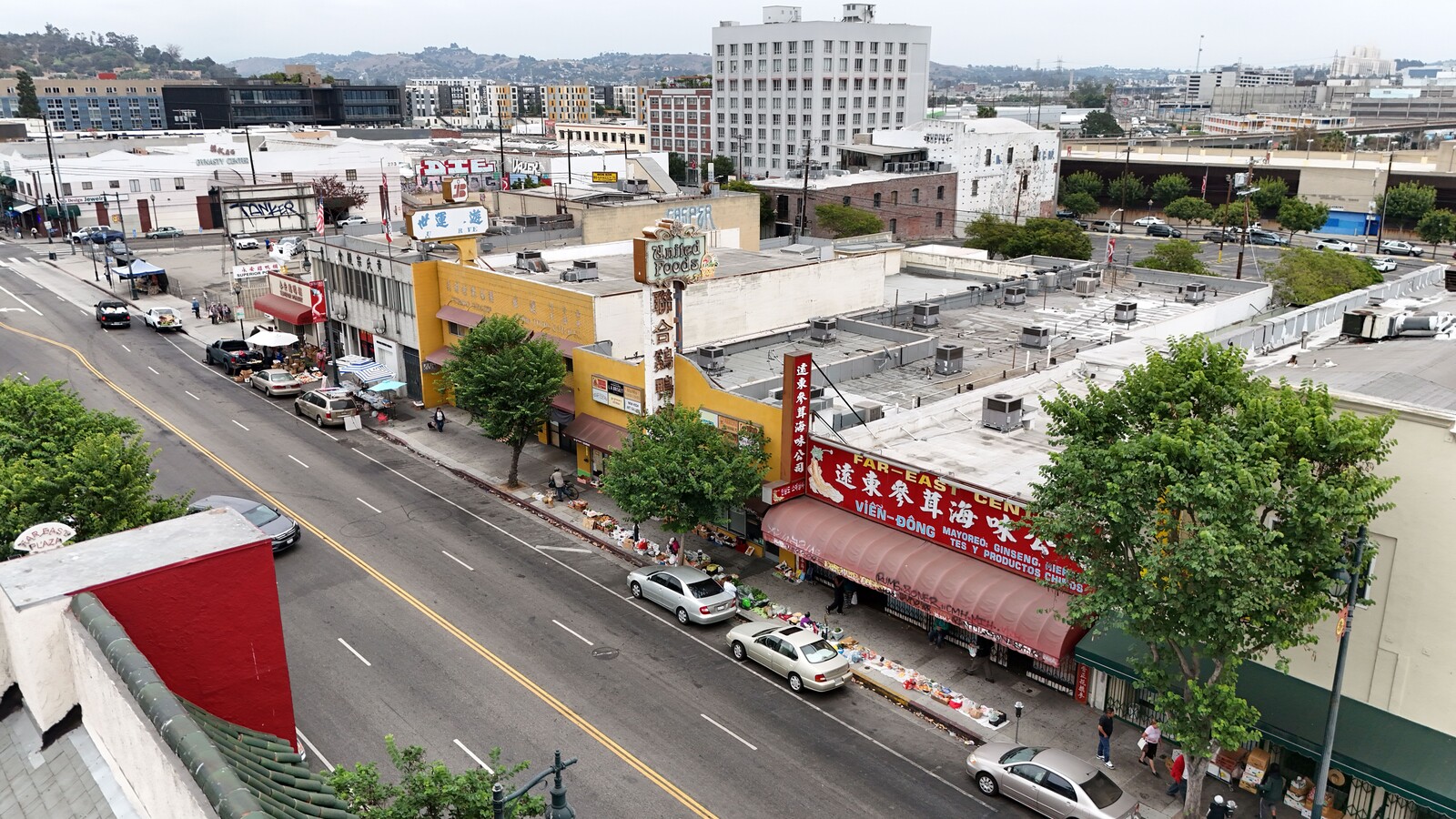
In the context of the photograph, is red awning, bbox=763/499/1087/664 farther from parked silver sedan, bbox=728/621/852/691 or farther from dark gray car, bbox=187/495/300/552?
dark gray car, bbox=187/495/300/552

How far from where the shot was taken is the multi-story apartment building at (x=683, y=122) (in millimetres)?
161625

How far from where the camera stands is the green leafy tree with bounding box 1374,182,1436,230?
96.6m

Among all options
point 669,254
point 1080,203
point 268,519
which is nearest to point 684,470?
point 669,254

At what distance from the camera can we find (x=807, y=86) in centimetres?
14888

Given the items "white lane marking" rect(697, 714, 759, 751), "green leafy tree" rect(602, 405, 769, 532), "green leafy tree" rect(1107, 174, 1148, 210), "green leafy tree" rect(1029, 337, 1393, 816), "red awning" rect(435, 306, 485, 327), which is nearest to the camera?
"green leafy tree" rect(1029, 337, 1393, 816)

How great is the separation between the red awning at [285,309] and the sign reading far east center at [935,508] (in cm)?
3784

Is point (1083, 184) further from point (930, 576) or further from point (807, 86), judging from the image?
point (930, 576)

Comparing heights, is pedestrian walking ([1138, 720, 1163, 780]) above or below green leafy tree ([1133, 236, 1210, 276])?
below

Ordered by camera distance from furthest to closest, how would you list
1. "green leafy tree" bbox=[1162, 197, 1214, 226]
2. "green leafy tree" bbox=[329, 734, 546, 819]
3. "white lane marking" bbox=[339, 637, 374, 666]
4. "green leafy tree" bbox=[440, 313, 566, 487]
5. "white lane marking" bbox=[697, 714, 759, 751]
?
"green leafy tree" bbox=[1162, 197, 1214, 226] < "green leafy tree" bbox=[440, 313, 566, 487] < "white lane marking" bbox=[339, 637, 374, 666] < "white lane marking" bbox=[697, 714, 759, 751] < "green leafy tree" bbox=[329, 734, 546, 819]

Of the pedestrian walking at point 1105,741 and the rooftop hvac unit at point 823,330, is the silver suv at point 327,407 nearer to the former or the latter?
the rooftop hvac unit at point 823,330

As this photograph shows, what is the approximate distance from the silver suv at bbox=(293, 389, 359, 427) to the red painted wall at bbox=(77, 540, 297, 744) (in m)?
34.2

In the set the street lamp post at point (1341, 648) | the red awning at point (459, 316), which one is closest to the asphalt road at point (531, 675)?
the street lamp post at point (1341, 648)

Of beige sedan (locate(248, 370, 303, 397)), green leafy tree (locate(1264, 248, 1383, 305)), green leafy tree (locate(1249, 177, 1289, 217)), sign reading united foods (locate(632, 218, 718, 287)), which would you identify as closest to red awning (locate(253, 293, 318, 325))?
beige sedan (locate(248, 370, 303, 397))

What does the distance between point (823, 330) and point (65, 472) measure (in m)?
27.9
